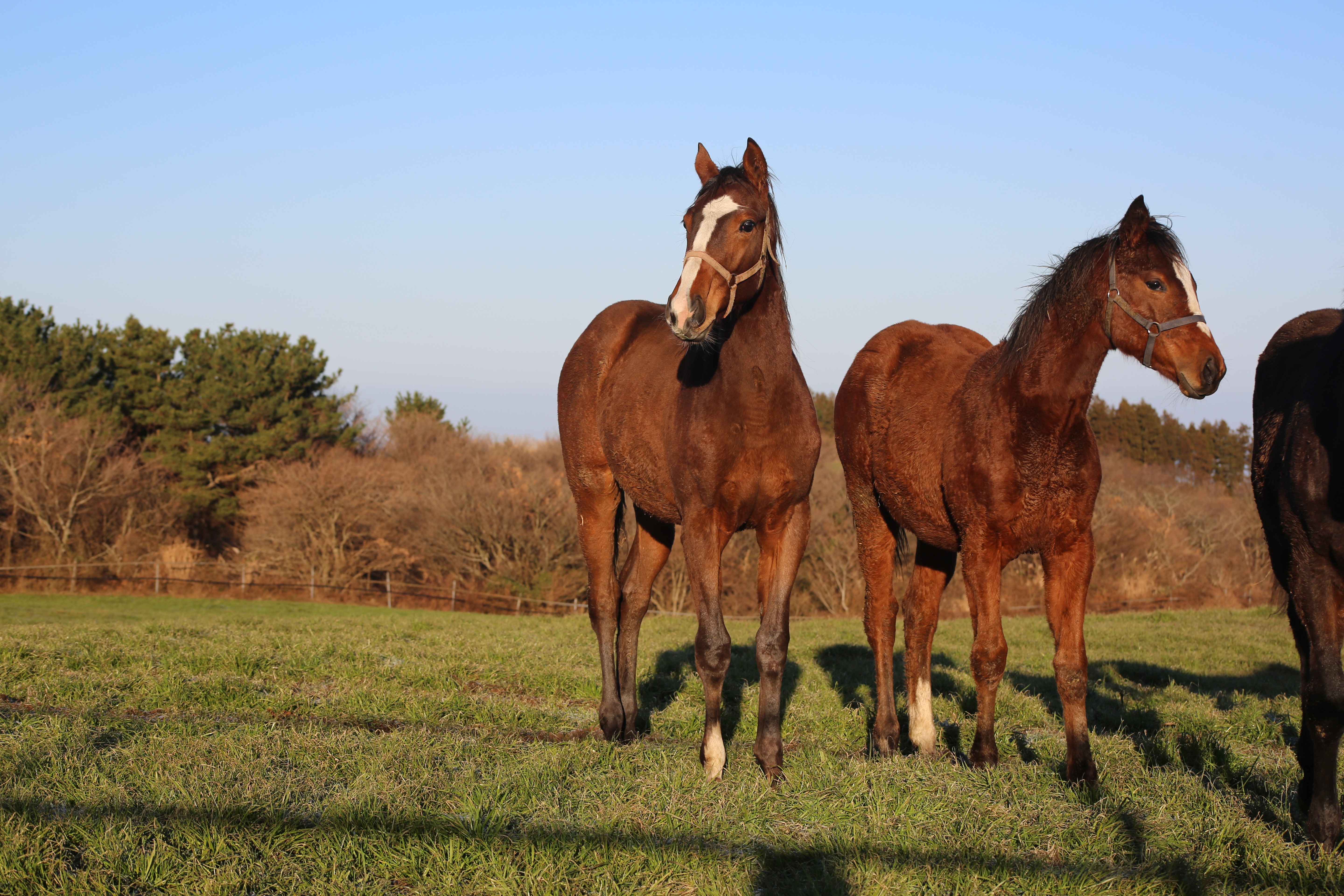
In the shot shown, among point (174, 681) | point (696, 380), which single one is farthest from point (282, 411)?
point (696, 380)

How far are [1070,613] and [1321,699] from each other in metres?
1.40

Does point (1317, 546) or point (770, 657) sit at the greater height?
point (1317, 546)

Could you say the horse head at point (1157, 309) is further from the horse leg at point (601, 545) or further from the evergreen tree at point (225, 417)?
the evergreen tree at point (225, 417)

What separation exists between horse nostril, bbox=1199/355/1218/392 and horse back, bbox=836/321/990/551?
160cm

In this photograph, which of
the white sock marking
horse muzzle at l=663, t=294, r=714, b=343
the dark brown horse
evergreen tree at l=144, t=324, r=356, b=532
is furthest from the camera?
evergreen tree at l=144, t=324, r=356, b=532

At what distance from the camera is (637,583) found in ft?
23.1

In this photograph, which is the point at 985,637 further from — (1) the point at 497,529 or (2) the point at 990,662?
(1) the point at 497,529

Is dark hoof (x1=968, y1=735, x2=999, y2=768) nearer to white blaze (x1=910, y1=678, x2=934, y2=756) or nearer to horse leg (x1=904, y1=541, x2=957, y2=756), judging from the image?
horse leg (x1=904, y1=541, x2=957, y2=756)

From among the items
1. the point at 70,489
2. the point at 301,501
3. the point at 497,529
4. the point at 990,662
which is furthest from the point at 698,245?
the point at 70,489

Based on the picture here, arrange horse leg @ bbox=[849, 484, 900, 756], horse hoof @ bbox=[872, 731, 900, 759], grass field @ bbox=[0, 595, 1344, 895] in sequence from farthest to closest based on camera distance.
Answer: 1. horse leg @ bbox=[849, 484, 900, 756]
2. horse hoof @ bbox=[872, 731, 900, 759]
3. grass field @ bbox=[0, 595, 1344, 895]

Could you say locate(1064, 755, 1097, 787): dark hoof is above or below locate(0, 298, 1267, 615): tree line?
below

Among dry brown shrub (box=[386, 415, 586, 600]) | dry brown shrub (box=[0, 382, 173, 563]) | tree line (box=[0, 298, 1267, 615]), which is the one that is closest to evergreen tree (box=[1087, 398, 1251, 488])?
tree line (box=[0, 298, 1267, 615])

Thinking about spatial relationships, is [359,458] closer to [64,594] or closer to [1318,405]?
[64,594]

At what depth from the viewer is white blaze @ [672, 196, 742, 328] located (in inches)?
191
